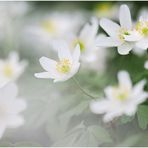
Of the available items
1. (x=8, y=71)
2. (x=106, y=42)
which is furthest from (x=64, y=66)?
(x=8, y=71)

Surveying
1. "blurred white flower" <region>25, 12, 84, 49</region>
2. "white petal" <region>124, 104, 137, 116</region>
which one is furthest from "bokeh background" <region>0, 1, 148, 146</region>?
"white petal" <region>124, 104, 137, 116</region>

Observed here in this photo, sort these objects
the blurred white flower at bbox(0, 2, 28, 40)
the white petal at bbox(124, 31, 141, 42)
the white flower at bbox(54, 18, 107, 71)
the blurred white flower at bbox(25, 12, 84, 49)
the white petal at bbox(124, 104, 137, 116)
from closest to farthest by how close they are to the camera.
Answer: the white petal at bbox(124, 104, 137, 116), the white petal at bbox(124, 31, 141, 42), the white flower at bbox(54, 18, 107, 71), the blurred white flower at bbox(25, 12, 84, 49), the blurred white flower at bbox(0, 2, 28, 40)

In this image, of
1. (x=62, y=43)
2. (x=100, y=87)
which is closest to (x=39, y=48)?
(x=100, y=87)

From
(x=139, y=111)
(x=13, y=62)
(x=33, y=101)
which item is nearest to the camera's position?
(x=139, y=111)

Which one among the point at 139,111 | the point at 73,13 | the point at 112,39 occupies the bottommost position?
the point at 73,13

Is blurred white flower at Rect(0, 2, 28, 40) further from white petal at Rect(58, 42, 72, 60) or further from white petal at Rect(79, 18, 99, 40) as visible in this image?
white petal at Rect(58, 42, 72, 60)

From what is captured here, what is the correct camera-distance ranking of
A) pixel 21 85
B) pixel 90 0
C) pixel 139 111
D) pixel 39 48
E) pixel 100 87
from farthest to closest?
pixel 90 0, pixel 39 48, pixel 21 85, pixel 100 87, pixel 139 111

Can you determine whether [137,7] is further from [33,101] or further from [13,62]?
[33,101]

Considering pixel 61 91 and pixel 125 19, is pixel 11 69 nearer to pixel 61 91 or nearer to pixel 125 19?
pixel 61 91

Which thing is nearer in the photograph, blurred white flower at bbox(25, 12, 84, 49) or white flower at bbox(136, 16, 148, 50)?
white flower at bbox(136, 16, 148, 50)
